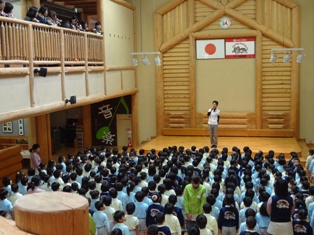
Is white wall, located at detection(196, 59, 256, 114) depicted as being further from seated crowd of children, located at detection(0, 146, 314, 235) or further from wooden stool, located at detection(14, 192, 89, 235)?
wooden stool, located at detection(14, 192, 89, 235)

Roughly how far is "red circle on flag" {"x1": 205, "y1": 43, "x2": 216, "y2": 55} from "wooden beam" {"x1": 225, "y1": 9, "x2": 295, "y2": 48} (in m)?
1.30

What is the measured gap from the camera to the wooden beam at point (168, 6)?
16.5m

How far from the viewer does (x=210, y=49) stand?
16516mm

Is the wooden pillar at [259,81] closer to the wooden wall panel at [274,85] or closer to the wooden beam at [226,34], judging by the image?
the wooden wall panel at [274,85]

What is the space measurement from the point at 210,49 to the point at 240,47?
1.11m

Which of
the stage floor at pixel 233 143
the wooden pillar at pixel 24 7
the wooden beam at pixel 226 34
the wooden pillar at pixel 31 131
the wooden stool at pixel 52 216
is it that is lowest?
the stage floor at pixel 233 143

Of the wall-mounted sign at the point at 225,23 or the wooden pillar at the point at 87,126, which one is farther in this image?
the wooden pillar at the point at 87,126

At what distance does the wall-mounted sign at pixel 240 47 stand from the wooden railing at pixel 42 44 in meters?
5.73

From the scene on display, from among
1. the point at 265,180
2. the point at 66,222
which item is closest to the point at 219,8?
the point at 265,180

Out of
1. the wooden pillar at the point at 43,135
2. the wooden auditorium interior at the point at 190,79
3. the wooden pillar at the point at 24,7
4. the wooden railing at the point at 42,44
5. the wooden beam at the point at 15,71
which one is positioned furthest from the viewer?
the wooden auditorium interior at the point at 190,79

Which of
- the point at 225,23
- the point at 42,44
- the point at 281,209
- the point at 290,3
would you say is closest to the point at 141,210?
the point at 281,209

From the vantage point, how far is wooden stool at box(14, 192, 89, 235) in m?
1.05

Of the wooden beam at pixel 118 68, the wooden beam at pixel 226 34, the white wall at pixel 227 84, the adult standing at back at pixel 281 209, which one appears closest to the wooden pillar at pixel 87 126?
the wooden beam at pixel 118 68

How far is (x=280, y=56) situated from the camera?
15.9 metres
